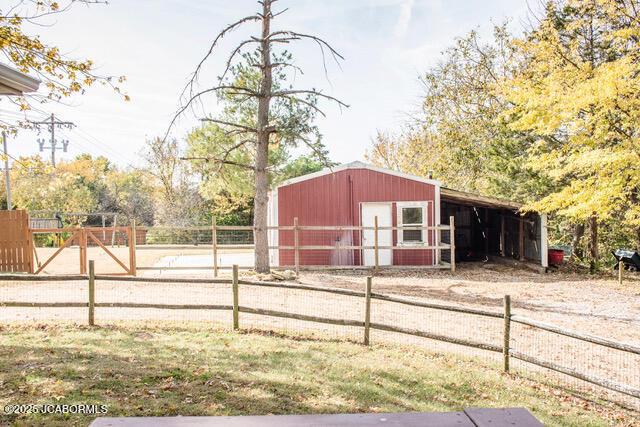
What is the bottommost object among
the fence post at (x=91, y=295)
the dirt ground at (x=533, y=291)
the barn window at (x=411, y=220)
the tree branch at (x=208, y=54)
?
the dirt ground at (x=533, y=291)

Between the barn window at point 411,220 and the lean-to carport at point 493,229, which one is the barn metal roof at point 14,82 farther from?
the lean-to carport at point 493,229

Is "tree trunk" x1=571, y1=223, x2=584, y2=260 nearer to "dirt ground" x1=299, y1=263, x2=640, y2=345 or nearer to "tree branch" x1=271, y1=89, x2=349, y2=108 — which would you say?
"dirt ground" x1=299, y1=263, x2=640, y2=345

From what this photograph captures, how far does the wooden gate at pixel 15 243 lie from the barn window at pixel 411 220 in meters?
12.4

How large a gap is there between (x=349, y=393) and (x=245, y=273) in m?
9.58

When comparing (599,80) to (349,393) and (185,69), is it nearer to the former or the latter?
(349,393)

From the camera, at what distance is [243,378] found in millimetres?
5496

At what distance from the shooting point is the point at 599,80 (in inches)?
406

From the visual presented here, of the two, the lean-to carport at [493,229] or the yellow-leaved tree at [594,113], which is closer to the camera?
the yellow-leaved tree at [594,113]

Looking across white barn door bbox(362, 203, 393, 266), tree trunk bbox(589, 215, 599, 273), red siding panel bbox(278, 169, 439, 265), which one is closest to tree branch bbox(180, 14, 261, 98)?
red siding panel bbox(278, 169, 439, 265)

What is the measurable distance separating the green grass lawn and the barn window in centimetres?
1008

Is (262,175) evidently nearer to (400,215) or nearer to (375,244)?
(375,244)

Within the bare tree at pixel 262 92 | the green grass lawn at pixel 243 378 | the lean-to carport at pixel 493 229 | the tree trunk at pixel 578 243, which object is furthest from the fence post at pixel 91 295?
the tree trunk at pixel 578 243

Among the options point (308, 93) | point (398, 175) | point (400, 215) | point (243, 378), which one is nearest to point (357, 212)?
point (400, 215)

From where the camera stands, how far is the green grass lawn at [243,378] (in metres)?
4.71
